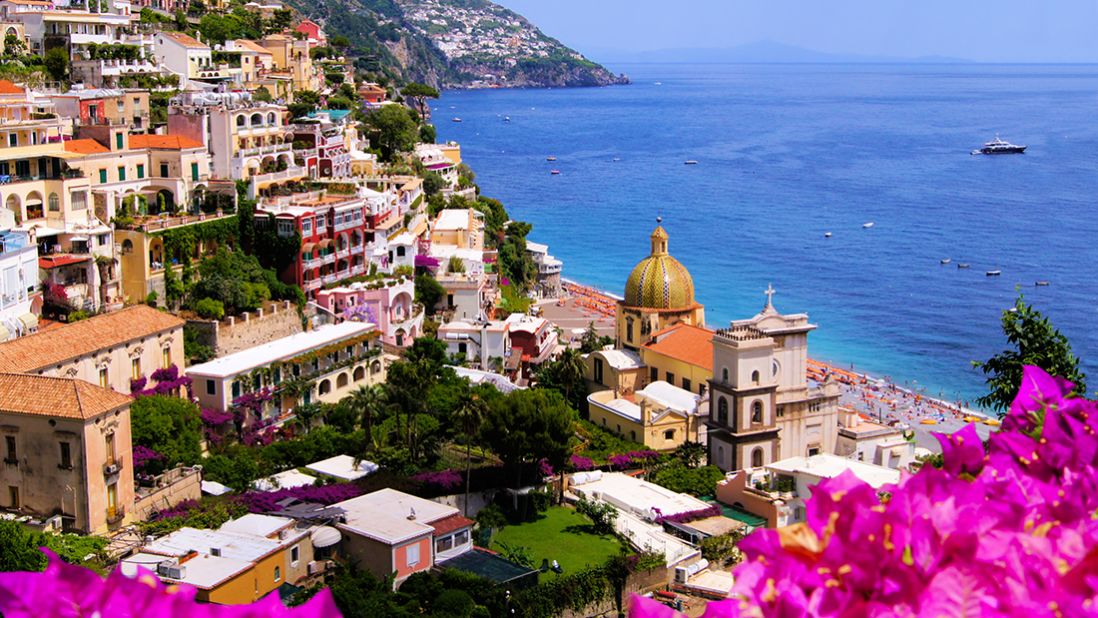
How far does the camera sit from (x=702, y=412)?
132ft

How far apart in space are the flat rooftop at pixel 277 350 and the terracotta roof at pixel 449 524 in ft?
28.2

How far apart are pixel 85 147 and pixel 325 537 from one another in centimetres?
1946

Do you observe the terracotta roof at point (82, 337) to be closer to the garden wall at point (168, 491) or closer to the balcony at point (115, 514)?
the garden wall at point (168, 491)

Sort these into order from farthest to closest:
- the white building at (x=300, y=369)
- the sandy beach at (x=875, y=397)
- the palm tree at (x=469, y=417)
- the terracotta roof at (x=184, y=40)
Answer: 1. the terracotta roof at (x=184, y=40)
2. the sandy beach at (x=875, y=397)
3. the white building at (x=300, y=369)
4. the palm tree at (x=469, y=417)

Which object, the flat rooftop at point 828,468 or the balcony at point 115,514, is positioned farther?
the flat rooftop at point 828,468

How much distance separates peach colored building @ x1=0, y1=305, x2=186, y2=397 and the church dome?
52.0 feet

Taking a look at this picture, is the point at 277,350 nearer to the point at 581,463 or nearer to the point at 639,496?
the point at 581,463

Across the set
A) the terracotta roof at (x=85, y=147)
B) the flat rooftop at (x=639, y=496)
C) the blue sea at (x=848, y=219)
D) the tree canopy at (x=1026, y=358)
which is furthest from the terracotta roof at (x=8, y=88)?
the blue sea at (x=848, y=219)

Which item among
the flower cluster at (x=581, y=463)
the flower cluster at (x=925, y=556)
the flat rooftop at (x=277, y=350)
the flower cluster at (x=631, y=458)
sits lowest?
the flower cluster at (x=631, y=458)

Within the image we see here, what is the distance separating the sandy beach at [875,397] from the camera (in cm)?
4862

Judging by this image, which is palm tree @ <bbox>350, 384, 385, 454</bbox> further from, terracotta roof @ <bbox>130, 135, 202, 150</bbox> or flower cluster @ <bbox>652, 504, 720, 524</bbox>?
terracotta roof @ <bbox>130, 135, 202, 150</bbox>

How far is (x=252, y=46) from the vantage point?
67438 mm

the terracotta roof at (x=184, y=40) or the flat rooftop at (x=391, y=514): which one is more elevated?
the terracotta roof at (x=184, y=40)

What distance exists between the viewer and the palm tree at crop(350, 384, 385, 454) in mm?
34375
